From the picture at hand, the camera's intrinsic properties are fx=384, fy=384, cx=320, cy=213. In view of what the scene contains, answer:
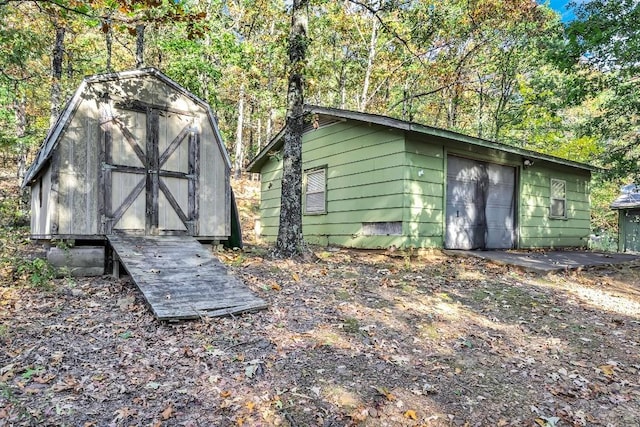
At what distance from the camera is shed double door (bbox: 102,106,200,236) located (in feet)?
21.6

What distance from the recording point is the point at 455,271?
24.1ft

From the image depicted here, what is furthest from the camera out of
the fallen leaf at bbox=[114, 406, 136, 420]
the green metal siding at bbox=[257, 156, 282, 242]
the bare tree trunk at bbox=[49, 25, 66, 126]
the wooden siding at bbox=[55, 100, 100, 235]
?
the green metal siding at bbox=[257, 156, 282, 242]

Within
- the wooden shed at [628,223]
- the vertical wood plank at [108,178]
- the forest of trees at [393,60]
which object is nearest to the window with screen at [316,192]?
the forest of trees at [393,60]

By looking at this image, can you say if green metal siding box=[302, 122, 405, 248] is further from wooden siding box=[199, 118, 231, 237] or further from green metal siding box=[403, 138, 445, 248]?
wooden siding box=[199, 118, 231, 237]

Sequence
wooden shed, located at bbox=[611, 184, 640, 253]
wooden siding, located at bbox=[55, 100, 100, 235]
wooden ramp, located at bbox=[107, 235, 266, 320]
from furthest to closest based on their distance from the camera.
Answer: wooden shed, located at bbox=[611, 184, 640, 253], wooden siding, located at bbox=[55, 100, 100, 235], wooden ramp, located at bbox=[107, 235, 266, 320]

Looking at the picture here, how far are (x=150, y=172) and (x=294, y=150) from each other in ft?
8.71

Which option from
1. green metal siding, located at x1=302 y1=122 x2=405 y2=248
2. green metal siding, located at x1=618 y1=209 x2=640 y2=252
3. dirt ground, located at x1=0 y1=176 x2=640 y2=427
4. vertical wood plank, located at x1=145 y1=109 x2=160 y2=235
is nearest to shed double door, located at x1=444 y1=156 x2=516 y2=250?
green metal siding, located at x1=302 y1=122 x2=405 y2=248

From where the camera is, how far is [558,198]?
12.3 meters

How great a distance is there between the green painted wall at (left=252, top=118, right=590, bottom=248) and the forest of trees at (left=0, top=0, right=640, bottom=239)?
1.71 metres

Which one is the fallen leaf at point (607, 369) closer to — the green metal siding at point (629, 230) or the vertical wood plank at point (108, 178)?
the vertical wood plank at point (108, 178)

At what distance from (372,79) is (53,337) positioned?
66.2ft

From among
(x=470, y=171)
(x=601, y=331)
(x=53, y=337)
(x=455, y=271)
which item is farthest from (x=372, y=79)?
(x=53, y=337)

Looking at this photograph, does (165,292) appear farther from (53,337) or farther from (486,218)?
(486,218)

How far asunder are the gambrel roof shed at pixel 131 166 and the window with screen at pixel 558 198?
33.4 ft
